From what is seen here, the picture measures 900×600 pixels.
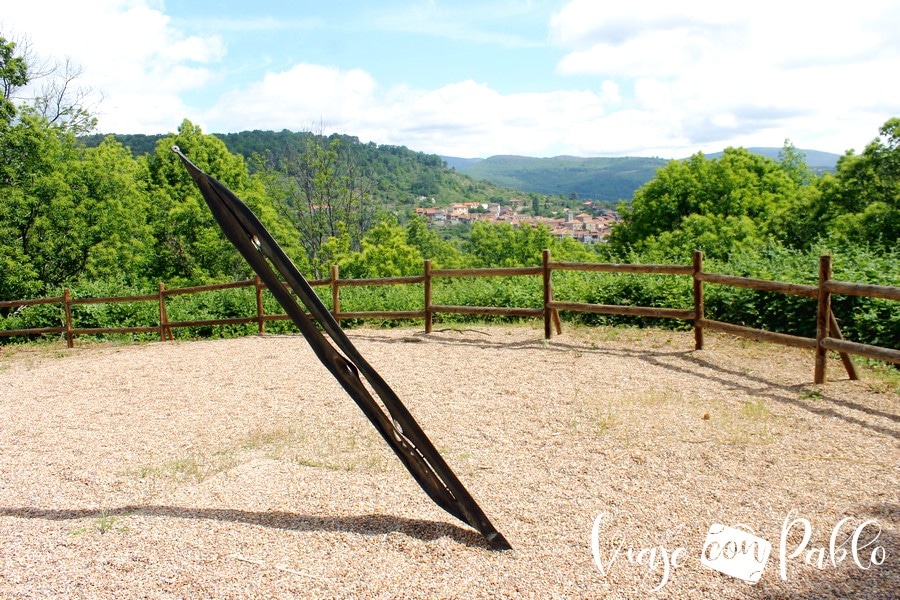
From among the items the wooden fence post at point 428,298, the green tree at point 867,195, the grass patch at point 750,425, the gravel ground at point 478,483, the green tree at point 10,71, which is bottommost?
the gravel ground at point 478,483

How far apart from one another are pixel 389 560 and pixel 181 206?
26.0 m

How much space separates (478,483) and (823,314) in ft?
15.0

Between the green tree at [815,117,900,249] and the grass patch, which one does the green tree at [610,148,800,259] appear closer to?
the green tree at [815,117,900,249]

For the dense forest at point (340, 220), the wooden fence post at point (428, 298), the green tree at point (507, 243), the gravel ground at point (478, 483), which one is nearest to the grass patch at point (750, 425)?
the gravel ground at point (478, 483)

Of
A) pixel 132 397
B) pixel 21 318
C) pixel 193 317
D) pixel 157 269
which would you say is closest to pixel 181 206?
pixel 157 269

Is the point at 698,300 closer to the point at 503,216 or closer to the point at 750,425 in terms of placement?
the point at 750,425

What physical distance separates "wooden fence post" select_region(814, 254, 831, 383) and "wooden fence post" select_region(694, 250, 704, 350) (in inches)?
73.8

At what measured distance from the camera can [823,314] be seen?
713cm

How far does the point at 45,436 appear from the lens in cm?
679

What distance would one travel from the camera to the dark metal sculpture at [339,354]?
13.3 feet

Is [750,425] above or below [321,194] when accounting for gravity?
below

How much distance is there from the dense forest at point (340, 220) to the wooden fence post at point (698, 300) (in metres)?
1.34

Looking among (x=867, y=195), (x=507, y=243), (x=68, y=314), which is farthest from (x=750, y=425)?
(x=507, y=243)

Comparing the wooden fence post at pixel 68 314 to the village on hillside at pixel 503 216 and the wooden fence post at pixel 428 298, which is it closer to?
the wooden fence post at pixel 428 298
